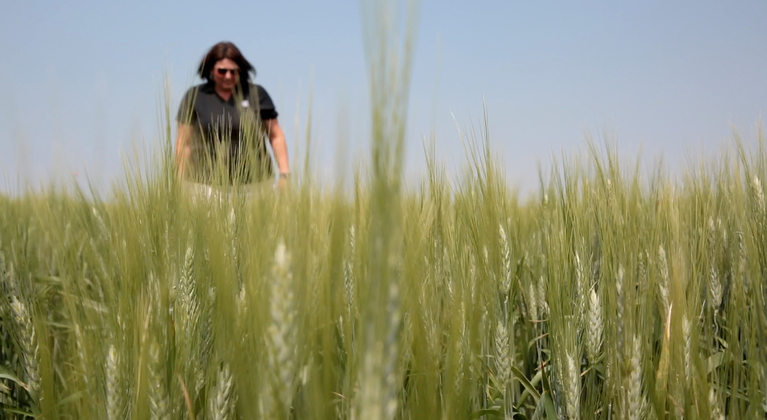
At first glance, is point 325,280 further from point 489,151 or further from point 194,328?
point 489,151

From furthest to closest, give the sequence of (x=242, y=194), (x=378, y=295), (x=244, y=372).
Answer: (x=242, y=194) → (x=244, y=372) → (x=378, y=295)

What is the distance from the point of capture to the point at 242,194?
159cm

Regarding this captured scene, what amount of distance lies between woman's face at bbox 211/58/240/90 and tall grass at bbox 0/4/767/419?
93.2 inches

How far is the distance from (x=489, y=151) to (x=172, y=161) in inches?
26.7

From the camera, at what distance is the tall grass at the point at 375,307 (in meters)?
0.63

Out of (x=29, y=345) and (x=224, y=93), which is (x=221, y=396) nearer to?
(x=29, y=345)

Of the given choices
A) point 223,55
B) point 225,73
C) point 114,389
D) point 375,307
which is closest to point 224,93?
point 225,73

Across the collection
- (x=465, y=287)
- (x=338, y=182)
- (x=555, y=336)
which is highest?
(x=338, y=182)

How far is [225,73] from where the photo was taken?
13.1 feet

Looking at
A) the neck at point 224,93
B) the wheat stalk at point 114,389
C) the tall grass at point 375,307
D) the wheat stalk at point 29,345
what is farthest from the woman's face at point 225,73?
the wheat stalk at point 114,389

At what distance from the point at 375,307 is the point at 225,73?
3.77 m

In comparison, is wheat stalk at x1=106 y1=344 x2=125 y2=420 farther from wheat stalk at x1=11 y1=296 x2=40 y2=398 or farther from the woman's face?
the woman's face

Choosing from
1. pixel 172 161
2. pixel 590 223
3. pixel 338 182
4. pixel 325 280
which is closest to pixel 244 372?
pixel 325 280

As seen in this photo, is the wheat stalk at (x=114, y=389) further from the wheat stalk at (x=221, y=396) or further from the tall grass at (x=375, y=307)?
the wheat stalk at (x=221, y=396)
